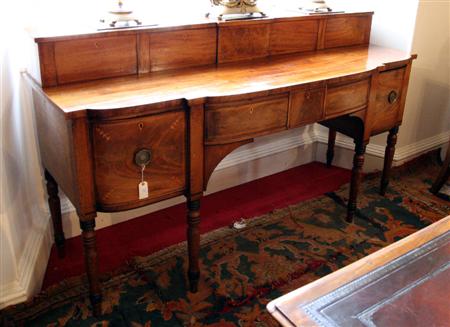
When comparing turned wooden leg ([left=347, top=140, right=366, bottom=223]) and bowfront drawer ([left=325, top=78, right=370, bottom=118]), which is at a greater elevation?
bowfront drawer ([left=325, top=78, right=370, bottom=118])

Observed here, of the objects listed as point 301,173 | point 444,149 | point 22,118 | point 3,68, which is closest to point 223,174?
point 301,173

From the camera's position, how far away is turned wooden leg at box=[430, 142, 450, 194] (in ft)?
9.03

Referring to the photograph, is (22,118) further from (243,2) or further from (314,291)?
(314,291)

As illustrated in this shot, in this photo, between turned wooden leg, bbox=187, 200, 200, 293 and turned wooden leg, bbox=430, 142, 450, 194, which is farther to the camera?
turned wooden leg, bbox=430, 142, 450, 194

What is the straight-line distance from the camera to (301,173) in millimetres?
3059

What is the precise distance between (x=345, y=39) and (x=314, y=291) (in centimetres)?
181

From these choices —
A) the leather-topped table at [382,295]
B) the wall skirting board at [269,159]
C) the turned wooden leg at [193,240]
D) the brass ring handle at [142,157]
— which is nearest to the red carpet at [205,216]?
the wall skirting board at [269,159]

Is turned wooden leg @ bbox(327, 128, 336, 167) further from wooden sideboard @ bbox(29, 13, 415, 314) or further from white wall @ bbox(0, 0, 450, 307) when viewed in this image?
wooden sideboard @ bbox(29, 13, 415, 314)

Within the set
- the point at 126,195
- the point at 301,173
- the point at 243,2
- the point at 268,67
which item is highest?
the point at 243,2

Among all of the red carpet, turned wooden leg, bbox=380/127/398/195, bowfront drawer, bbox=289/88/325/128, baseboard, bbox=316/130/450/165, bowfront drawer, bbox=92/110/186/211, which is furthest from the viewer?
baseboard, bbox=316/130/450/165

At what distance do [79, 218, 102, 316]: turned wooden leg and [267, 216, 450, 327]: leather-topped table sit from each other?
0.76 metres

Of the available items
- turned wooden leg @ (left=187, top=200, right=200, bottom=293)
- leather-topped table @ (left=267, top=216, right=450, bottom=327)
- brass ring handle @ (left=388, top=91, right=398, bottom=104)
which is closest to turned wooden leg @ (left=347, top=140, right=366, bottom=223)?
brass ring handle @ (left=388, top=91, right=398, bottom=104)

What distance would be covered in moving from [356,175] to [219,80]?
909 millimetres

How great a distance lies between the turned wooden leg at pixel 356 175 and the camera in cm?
233
